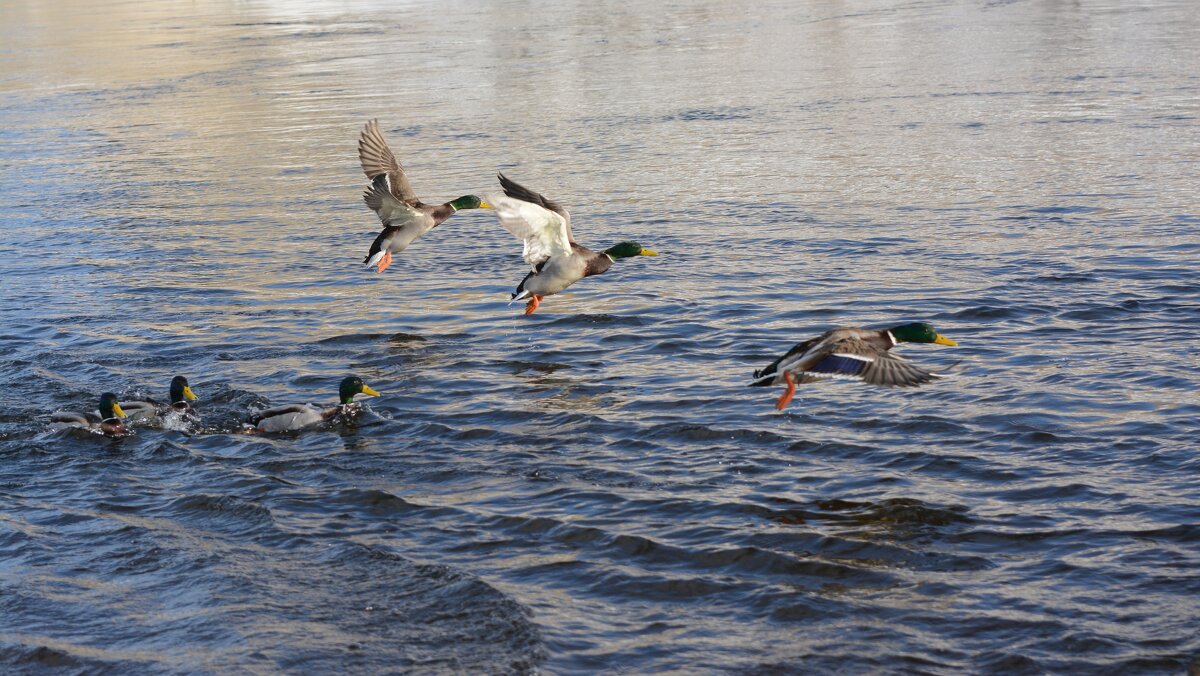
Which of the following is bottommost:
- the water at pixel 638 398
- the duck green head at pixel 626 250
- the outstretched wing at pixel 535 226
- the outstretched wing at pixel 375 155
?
the water at pixel 638 398

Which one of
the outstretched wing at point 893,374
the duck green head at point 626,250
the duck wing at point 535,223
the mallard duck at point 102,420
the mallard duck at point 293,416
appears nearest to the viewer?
the outstretched wing at point 893,374

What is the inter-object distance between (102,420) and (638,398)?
158 inches

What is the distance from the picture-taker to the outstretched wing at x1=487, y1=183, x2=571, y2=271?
10992 mm

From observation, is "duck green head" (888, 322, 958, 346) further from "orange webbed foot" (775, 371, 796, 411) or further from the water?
"orange webbed foot" (775, 371, 796, 411)

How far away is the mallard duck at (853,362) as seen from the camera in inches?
322

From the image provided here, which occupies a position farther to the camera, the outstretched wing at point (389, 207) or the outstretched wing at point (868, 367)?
the outstretched wing at point (389, 207)

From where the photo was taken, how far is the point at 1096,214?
15102mm

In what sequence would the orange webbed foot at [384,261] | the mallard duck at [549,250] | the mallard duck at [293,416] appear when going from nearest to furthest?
1. the mallard duck at [293,416]
2. the mallard duck at [549,250]
3. the orange webbed foot at [384,261]

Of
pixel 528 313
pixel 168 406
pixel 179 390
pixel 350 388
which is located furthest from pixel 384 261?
pixel 168 406

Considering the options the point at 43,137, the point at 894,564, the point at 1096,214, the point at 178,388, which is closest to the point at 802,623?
the point at 894,564

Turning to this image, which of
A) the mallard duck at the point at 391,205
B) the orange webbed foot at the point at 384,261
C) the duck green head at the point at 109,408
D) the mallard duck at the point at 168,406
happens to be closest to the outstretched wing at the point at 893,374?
the mallard duck at the point at 168,406

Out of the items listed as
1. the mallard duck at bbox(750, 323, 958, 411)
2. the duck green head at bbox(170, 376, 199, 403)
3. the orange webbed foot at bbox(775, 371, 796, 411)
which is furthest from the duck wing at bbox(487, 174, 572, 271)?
the orange webbed foot at bbox(775, 371, 796, 411)

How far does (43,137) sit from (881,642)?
24.4 m

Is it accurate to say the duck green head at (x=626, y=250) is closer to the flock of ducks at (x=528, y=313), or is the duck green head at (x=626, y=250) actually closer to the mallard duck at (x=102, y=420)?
the flock of ducks at (x=528, y=313)
